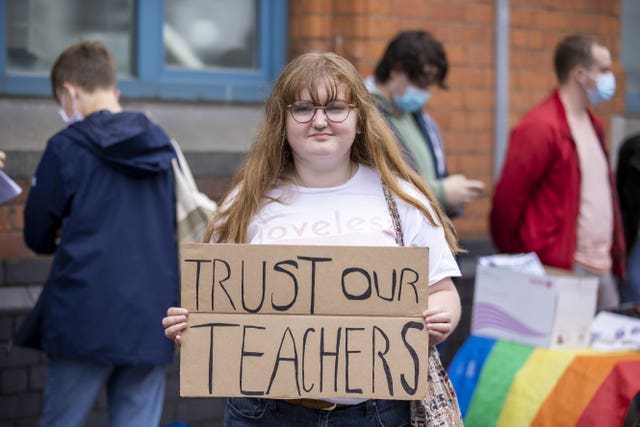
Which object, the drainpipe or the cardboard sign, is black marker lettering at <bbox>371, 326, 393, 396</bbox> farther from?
the drainpipe

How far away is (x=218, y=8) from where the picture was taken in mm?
5645

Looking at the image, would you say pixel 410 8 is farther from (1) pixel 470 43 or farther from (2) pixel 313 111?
(2) pixel 313 111

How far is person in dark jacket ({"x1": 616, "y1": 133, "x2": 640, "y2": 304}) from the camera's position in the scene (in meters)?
5.35

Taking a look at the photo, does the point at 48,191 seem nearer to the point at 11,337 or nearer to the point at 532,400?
the point at 11,337

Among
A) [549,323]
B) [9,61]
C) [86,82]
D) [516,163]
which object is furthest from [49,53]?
[549,323]

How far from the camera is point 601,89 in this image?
4973 mm

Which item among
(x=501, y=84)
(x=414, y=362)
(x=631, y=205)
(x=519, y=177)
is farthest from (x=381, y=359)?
(x=501, y=84)

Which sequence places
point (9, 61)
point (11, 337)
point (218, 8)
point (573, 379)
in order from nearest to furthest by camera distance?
1. point (573, 379)
2. point (11, 337)
3. point (9, 61)
4. point (218, 8)

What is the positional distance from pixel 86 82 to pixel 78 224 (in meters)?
0.56

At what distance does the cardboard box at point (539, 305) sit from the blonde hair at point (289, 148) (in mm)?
1470

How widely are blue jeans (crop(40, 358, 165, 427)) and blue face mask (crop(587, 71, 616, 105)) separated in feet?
7.91

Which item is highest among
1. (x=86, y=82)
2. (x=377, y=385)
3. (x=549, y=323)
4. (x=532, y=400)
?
(x=86, y=82)

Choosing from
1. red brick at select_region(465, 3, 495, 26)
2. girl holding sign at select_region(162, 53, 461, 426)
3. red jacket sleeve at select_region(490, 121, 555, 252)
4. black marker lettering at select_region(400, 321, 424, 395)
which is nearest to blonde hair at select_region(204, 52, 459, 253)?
girl holding sign at select_region(162, 53, 461, 426)

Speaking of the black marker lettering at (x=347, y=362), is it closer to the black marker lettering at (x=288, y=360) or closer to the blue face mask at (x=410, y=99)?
the black marker lettering at (x=288, y=360)
